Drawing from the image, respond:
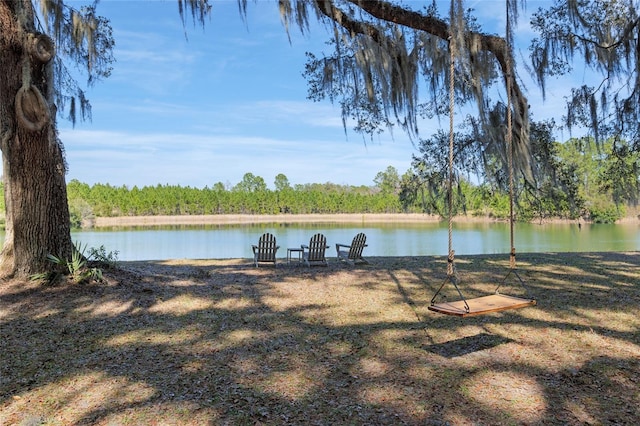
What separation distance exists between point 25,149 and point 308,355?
4.39 metres

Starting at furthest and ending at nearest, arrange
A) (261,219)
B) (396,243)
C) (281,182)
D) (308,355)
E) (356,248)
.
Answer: (281,182), (261,219), (396,243), (356,248), (308,355)

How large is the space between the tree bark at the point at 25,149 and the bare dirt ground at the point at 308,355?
45cm

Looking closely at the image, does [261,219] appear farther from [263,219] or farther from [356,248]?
[356,248]

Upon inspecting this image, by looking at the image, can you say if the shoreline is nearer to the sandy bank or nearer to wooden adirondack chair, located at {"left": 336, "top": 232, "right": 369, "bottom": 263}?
the sandy bank

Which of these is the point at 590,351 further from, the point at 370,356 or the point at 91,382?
the point at 91,382

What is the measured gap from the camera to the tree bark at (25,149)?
535cm

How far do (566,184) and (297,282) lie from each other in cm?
609

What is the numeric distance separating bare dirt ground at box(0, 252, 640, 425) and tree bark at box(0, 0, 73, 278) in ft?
1.48

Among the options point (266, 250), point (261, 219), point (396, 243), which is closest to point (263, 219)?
point (261, 219)

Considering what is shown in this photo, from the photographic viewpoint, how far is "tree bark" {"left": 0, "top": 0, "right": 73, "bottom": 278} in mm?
5352

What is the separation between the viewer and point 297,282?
6453mm

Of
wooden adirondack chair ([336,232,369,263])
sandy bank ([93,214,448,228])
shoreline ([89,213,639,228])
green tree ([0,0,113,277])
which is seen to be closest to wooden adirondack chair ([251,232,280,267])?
wooden adirondack chair ([336,232,369,263])

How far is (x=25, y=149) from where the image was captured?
5.38 meters

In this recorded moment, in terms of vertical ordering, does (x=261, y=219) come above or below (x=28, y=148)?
below
